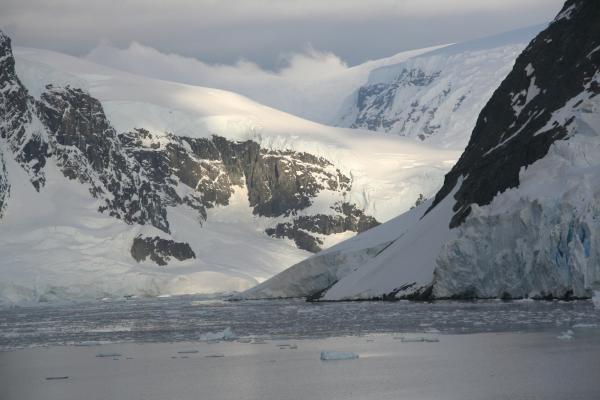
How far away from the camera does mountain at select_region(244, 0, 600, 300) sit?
248 ft

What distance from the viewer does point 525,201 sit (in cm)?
8062

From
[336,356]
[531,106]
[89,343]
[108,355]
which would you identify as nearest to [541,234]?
[531,106]

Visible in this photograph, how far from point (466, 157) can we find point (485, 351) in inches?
2863

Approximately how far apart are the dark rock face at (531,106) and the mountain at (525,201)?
13 centimetres

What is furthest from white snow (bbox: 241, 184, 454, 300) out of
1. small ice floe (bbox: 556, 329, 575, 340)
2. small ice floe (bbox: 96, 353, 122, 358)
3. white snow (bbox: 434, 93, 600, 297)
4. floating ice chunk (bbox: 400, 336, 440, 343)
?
small ice floe (bbox: 96, 353, 122, 358)

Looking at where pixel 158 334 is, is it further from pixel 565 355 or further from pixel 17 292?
pixel 17 292

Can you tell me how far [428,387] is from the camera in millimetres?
35375

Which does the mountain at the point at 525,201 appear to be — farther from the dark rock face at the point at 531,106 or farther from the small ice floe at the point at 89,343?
the small ice floe at the point at 89,343

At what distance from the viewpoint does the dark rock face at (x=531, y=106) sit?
288 ft

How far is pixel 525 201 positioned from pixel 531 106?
66.2 ft

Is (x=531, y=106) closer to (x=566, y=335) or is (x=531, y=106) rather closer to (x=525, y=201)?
(x=525, y=201)

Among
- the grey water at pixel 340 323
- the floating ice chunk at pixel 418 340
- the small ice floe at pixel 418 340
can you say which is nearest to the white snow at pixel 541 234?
the grey water at pixel 340 323

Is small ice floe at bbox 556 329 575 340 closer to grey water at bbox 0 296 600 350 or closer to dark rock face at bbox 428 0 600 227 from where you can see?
grey water at bbox 0 296 600 350

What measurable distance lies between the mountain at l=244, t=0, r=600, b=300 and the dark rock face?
0.13m
